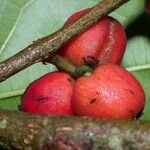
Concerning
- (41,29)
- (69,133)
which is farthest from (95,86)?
(41,29)

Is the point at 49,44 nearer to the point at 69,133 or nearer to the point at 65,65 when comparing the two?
the point at 65,65

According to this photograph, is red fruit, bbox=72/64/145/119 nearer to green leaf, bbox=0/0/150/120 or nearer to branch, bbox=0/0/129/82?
branch, bbox=0/0/129/82

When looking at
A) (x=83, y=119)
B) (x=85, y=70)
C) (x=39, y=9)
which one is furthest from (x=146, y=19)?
(x=83, y=119)

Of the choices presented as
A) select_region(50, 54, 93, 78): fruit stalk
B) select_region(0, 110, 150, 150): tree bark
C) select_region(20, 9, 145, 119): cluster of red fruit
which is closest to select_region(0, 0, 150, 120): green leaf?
select_region(20, 9, 145, 119): cluster of red fruit

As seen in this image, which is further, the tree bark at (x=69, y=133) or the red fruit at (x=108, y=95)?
the red fruit at (x=108, y=95)

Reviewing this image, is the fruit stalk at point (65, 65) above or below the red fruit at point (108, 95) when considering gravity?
above

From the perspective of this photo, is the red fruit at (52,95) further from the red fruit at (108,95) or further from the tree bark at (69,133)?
the tree bark at (69,133)

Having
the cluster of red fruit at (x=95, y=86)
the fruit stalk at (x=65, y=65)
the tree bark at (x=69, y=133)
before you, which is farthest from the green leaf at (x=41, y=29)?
the tree bark at (x=69, y=133)
